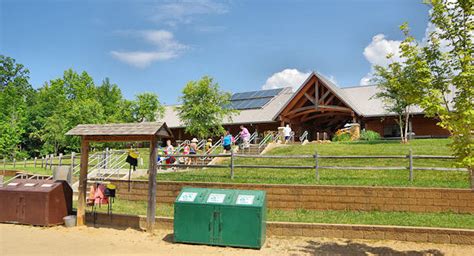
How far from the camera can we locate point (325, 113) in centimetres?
2969

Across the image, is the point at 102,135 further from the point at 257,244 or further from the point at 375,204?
the point at 375,204

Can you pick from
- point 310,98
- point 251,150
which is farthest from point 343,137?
point 251,150

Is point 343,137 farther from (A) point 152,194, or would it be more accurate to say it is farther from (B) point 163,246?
(B) point 163,246

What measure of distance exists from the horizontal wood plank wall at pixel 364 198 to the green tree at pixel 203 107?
15.6 metres

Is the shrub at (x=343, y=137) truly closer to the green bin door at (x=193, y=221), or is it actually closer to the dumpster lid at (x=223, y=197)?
the dumpster lid at (x=223, y=197)

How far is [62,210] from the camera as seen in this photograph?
36.0 feet

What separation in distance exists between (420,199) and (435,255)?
290cm

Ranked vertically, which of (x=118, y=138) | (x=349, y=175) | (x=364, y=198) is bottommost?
(x=364, y=198)

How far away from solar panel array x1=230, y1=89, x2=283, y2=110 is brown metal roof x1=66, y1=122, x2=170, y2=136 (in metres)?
23.5

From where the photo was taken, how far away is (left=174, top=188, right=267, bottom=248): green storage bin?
8617 millimetres

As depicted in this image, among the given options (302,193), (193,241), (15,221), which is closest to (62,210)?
(15,221)

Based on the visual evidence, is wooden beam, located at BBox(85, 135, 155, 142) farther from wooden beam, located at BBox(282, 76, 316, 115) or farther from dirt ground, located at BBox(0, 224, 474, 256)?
wooden beam, located at BBox(282, 76, 316, 115)

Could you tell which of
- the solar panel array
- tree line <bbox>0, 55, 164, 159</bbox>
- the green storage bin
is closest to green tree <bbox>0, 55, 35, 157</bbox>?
tree line <bbox>0, 55, 164, 159</bbox>

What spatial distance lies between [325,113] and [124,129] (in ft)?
70.6
